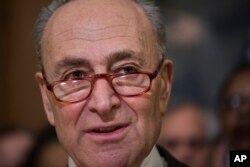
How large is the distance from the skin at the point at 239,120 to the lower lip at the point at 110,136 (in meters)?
0.38

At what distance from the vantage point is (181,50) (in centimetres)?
112

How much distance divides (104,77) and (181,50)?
0.43 meters

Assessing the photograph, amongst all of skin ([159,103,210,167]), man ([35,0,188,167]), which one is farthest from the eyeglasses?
skin ([159,103,210,167])

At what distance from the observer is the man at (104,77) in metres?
0.73

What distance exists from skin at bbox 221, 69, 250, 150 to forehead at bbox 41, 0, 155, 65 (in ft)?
1.21

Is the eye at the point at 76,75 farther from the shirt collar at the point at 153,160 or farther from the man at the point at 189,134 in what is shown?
the man at the point at 189,134

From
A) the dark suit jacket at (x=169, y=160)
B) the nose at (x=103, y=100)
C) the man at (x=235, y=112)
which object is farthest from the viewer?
the man at (x=235, y=112)

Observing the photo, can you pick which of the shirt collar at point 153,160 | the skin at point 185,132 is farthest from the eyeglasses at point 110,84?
the skin at point 185,132

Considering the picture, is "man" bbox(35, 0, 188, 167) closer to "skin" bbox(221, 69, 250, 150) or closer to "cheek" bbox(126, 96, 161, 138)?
"cheek" bbox(126, 96, 161, 138)

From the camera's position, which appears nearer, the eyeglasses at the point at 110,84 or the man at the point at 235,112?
the eyeglasses at the point at 110,84

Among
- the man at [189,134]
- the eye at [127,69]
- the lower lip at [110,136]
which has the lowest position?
the man at [189,134]

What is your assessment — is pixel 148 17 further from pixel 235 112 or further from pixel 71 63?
pixel 235 112

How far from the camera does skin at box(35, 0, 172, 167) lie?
0.73 m

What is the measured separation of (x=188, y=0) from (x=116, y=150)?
0.52 metres
